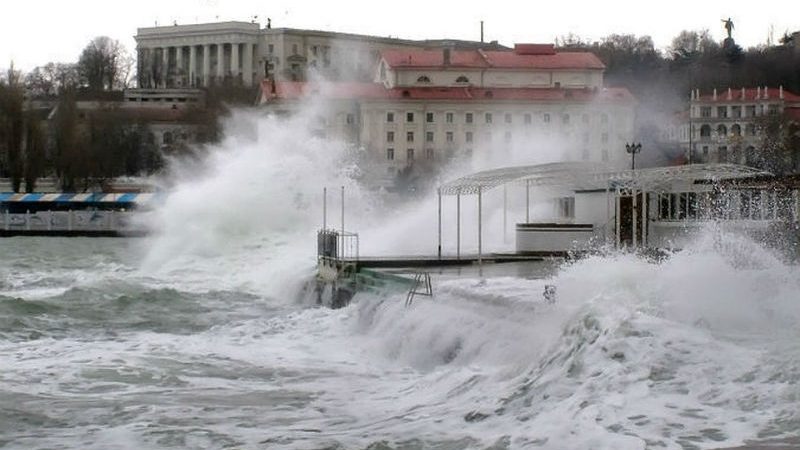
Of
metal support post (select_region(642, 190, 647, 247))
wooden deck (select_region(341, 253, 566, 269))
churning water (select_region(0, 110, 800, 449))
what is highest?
metal support post (select_region(642, 190, 647, 247))

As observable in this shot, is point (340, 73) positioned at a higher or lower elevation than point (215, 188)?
higher

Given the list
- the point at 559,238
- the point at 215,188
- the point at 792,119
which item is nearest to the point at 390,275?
the point at 559,238

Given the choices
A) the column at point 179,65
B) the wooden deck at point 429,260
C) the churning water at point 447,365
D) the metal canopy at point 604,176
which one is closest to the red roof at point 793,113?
the metal canopy at point 604,176

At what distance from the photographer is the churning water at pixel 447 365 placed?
14.5 meters

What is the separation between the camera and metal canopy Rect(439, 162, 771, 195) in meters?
29.7

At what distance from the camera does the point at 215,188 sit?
53.0m

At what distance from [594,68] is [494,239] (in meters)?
65.1

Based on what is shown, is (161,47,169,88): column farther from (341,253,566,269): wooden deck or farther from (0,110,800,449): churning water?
(0,110,800,449): churning water

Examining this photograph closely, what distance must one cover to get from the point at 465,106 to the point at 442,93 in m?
3.07

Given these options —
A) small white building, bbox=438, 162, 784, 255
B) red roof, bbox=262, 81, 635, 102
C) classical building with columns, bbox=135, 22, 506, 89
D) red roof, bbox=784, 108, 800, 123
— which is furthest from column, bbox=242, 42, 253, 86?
small white building, bbox=438, 162, 784, 255

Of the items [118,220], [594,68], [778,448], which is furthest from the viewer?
[594,68]

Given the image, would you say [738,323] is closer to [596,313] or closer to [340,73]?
[596,313]

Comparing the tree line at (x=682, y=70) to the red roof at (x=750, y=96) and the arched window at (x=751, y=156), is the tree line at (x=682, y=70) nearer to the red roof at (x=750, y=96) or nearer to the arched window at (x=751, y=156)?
the red roof at (x=750, y=96)

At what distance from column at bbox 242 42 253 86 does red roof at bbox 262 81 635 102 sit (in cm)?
4182
